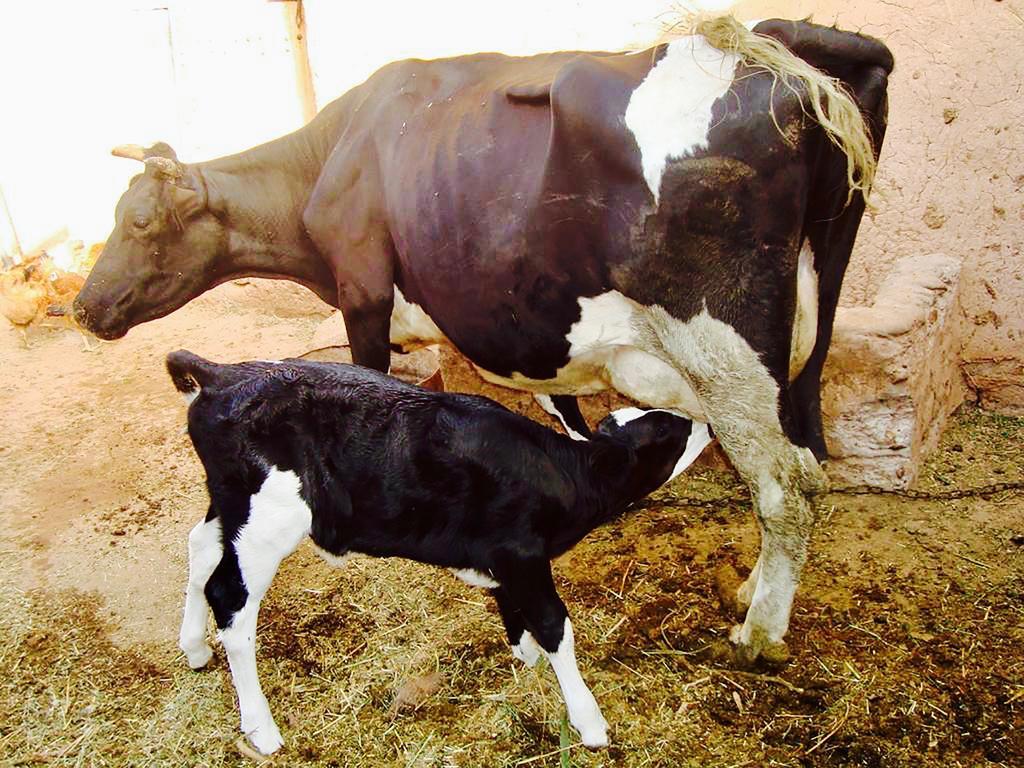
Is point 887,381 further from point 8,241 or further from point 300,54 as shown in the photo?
point 8,241

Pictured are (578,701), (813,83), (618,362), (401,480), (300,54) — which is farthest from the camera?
(300,54)

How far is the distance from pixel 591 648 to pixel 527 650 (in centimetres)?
29

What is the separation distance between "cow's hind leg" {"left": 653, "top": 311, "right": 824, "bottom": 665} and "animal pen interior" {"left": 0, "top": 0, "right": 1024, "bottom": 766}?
11.5 inches

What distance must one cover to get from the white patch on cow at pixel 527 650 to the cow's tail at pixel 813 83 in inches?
75.6

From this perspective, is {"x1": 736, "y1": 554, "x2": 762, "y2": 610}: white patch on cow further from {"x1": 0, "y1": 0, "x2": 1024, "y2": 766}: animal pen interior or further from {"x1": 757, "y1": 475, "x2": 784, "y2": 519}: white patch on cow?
{"x1": 757, "y1": 475, "x2": 784, "y2": 519}: white patch on cow

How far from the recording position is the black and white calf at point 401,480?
8.68 ft

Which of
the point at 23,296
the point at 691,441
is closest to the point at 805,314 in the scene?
the point at 691,441

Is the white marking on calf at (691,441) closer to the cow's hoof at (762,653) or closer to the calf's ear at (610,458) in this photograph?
the calf's ear at (610,458)

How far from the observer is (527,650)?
10.2ft

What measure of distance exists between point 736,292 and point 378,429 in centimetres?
125

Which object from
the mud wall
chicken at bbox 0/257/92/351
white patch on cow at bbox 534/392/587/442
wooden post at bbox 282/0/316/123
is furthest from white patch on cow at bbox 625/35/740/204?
chicken at bbox 0/257/92/351

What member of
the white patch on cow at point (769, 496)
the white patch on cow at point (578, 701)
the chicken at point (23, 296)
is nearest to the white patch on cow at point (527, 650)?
the white patch on cow at point (578, 701)

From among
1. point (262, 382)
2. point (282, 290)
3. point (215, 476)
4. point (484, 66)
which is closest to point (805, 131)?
point (484, 66)

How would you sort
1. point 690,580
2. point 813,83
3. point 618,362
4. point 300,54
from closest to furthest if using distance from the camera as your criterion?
1. point 813,83
2. point 618,362
3. point 690,580
4. point 300,54
